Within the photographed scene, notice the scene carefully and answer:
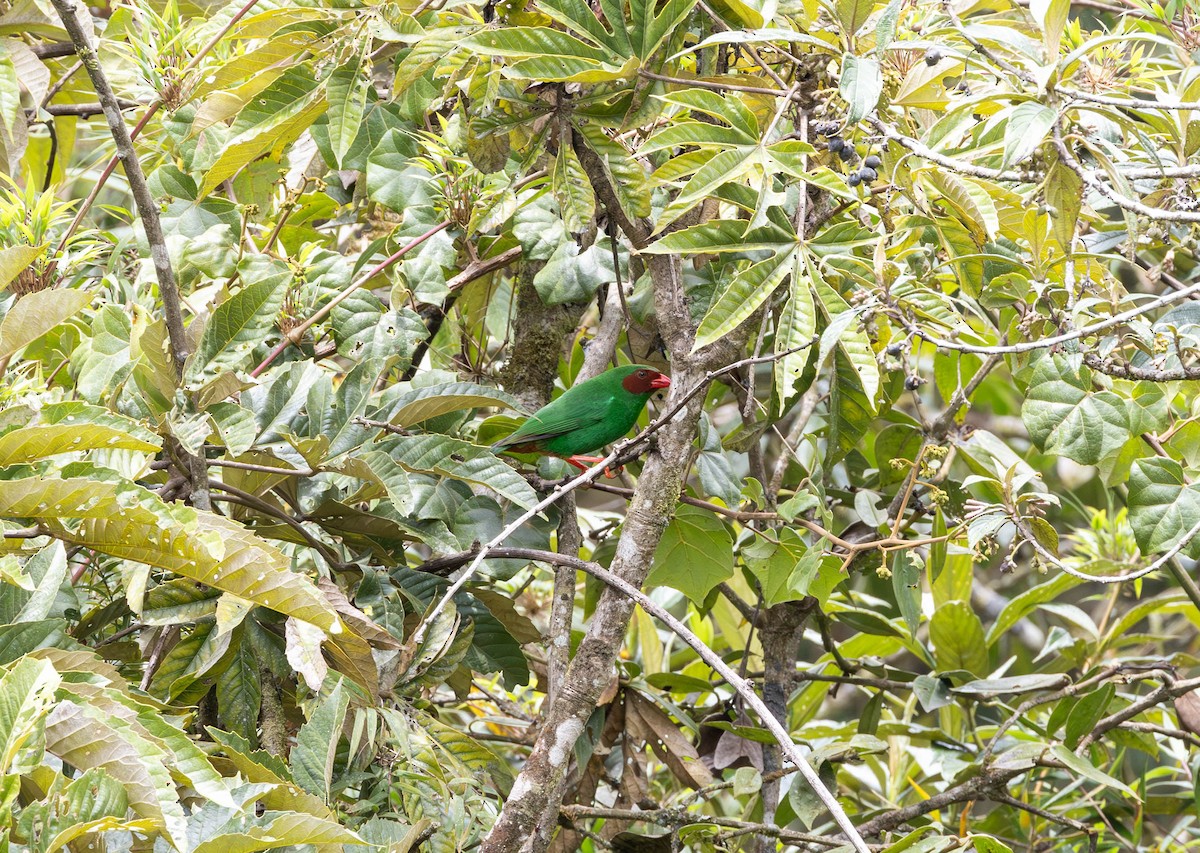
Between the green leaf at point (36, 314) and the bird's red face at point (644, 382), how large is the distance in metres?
2.08

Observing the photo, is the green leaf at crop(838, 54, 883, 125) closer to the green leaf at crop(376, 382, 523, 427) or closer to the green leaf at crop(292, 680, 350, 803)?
the green leaf at crop(376, 382, 523, 427)

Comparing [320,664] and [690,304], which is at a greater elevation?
[690,304]

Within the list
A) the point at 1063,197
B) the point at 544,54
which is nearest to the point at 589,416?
the point at 544,54

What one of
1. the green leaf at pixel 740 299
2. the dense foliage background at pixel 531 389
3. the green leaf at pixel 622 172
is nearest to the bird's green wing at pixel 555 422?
the dense foliage background at pixel 531 389

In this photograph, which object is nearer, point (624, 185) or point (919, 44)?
point (919, 44)

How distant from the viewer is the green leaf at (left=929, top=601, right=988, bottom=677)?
11.4ft

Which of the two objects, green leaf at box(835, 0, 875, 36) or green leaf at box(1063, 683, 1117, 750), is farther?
green leaf at box(1063, 683, 1117, 750)

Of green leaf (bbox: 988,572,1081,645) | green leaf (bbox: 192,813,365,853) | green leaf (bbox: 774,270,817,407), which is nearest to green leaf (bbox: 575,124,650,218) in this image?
green leaf (bbox: 774,270,817,407)

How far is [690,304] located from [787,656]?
1144 mm

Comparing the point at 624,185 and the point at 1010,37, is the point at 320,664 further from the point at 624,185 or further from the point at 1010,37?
the point at 1010,37

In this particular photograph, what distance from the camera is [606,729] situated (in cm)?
321

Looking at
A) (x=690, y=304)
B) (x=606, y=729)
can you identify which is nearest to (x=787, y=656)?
(x=606, y=729)

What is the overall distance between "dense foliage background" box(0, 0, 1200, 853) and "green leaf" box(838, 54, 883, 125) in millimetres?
11

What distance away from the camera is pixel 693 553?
2.95 meters
